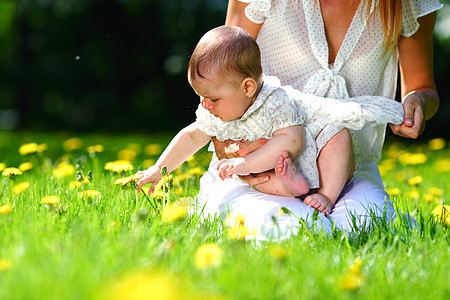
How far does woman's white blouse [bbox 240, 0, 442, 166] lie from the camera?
8.07 ft

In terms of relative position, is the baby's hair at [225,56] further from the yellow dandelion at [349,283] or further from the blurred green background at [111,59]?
the blurred green background at [111,59]

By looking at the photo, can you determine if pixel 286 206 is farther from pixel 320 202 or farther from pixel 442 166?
pixel 442 166

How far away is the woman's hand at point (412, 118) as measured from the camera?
7.53 feet

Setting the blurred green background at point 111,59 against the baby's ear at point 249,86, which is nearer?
the baby's ear at point 249,86

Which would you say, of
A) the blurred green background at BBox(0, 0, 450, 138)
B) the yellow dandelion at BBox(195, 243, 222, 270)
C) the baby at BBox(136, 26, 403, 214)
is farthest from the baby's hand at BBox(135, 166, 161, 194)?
the blurred green background at BBox(0, 0, 450, 138)

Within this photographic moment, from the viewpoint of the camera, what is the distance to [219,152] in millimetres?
2340

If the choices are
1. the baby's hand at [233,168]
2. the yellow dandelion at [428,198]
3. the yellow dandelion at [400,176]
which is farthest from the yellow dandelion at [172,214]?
the yellow dandelion at [400,176]

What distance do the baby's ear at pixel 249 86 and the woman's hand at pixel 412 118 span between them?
0.63 metres

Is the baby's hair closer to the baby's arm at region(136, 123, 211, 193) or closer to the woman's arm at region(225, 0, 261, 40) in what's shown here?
the baby's arm at region(136, 123, 211, 193)

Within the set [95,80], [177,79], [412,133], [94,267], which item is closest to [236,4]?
[412,133]

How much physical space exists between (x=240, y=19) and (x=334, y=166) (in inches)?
32.8

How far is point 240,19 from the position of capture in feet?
8.29

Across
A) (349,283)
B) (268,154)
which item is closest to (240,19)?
(268,154)

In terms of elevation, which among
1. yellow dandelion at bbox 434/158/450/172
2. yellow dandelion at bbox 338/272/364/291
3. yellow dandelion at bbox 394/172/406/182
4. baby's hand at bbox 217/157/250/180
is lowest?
yellow dandelion at bbox 434/158/450/172
